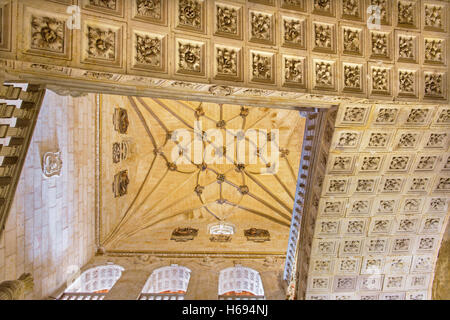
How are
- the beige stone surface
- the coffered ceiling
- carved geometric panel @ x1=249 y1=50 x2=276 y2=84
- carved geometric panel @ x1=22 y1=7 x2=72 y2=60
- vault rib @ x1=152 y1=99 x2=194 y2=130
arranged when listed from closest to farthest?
carved geometric panel @ x1=22 y1=7 x2=72 y2=60
carved geometric panel @ x1=249 y1=50 x2=276 y2=84
the beige stone surface
the coffered ceiling
vault rib @ x1=152 y1=99 x2=194 y2=130

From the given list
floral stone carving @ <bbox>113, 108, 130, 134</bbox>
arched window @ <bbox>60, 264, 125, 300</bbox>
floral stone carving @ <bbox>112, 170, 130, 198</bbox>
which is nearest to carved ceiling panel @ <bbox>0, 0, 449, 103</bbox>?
floral stone carving @ <bbox>113, 108, 130, 134</bbox>

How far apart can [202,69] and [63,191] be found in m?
6.97

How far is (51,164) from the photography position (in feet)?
27.0

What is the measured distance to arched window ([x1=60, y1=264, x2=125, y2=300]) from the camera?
10.5 metres

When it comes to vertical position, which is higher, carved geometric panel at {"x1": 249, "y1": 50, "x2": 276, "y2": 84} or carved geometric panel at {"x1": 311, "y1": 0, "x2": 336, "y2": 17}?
carved geometric panel at {"x1": 311, "y1": 0, "x2": 336, "y2": 17}

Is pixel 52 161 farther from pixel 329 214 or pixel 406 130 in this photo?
pixel 406 130

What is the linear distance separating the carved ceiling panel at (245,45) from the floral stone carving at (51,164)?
177 inches

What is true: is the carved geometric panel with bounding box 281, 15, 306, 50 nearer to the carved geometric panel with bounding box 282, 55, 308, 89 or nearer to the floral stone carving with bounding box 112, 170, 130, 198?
the carved geometric panel with bounding box 282, 55, 308, 89

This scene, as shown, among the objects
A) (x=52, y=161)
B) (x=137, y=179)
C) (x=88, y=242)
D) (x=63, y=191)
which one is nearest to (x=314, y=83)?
(x=52, y=161)

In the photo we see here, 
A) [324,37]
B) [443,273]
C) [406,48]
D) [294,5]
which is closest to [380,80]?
[406,48]

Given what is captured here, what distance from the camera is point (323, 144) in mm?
6777

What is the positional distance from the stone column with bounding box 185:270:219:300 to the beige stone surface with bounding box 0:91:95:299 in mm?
4560

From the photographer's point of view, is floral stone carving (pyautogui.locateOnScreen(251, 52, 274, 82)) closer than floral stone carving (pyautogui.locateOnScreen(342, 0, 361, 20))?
Yes

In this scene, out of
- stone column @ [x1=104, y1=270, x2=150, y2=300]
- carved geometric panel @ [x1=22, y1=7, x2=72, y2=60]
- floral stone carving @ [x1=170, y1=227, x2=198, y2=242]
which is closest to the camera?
carved geometric panel @ [x1=22, y1=7, x2=72, y2=60]
